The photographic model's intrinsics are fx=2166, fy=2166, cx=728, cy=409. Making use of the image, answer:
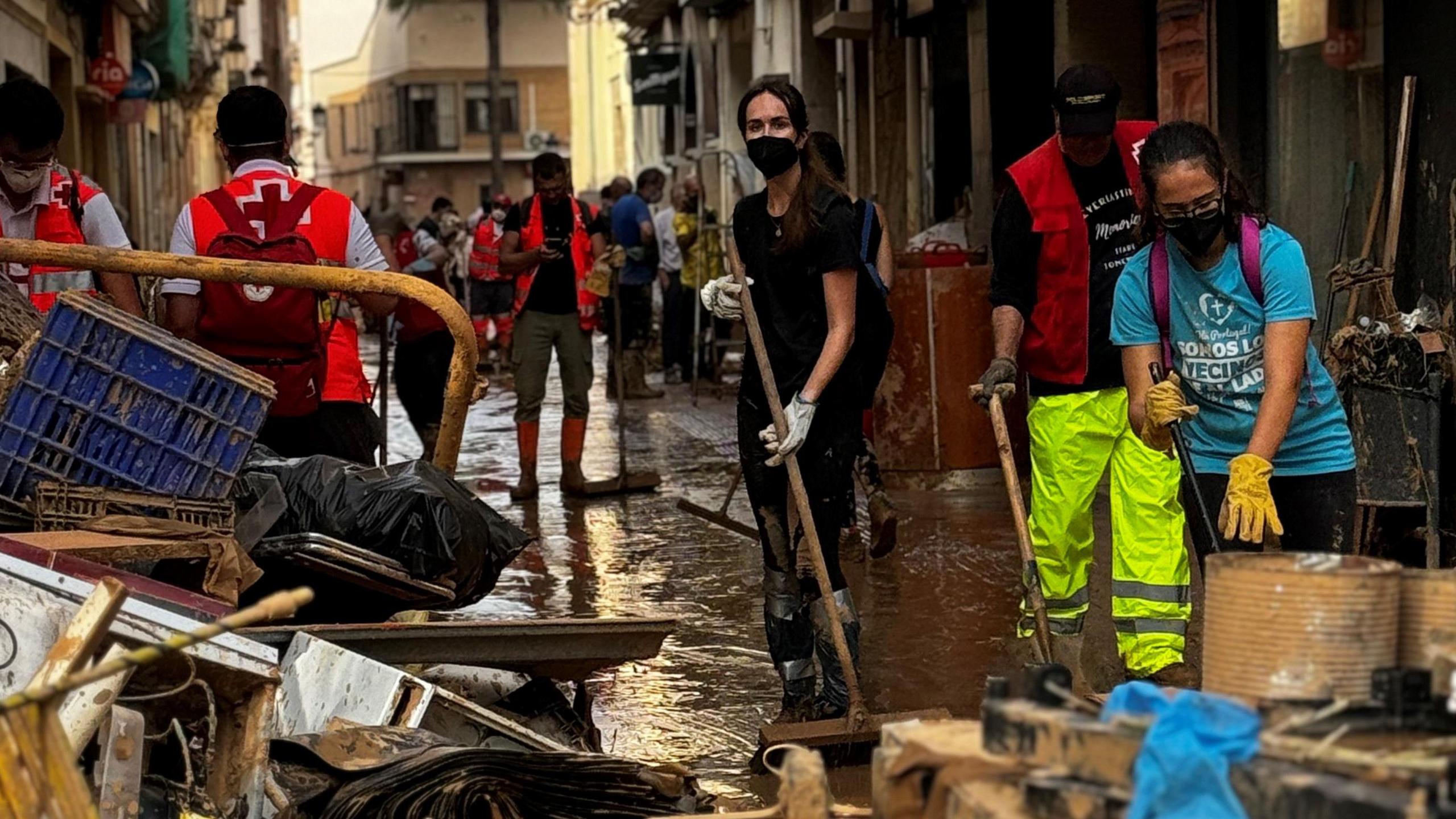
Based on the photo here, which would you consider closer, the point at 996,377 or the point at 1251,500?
the point at 1251,500

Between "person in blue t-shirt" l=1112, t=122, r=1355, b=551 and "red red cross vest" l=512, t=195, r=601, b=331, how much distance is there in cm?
652

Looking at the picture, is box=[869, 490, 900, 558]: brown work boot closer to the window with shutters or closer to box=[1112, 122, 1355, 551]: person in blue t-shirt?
box=[1112, 122, 1355, 551]: person in blue t-shirt

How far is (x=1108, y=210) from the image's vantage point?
6133 millimetres

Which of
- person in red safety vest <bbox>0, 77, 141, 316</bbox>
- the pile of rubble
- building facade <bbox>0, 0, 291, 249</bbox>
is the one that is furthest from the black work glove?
building facade <bbox>0, 0, 291, 249</bbox>

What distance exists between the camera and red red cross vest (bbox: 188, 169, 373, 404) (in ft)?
20.8

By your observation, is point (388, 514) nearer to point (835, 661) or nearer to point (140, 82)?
point (835, 661)

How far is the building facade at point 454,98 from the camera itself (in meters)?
68.6

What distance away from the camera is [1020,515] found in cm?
571

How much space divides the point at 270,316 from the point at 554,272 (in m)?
5.30

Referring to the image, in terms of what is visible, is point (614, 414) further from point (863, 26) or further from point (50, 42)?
point (50, 42)

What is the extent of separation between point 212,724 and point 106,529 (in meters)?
1.09

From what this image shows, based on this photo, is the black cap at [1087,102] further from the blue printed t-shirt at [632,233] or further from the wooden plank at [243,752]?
the blue printed t-shirt at [632,233]

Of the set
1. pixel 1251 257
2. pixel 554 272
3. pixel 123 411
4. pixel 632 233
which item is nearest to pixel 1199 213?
pixel 1251 257

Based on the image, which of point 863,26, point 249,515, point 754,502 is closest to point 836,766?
point 754,502
